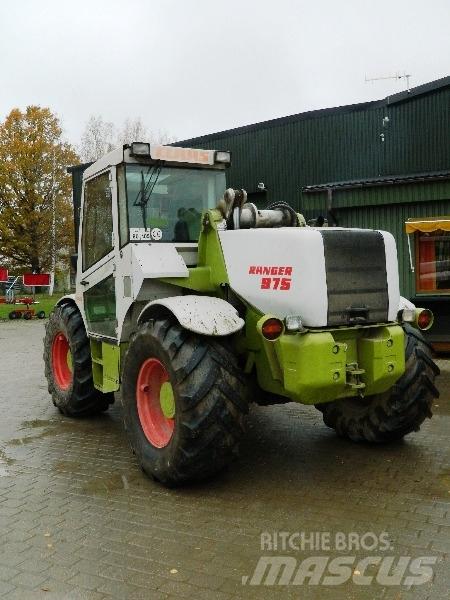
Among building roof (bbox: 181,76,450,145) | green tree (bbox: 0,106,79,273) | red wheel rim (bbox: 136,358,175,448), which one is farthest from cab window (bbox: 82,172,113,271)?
green tree (bbox: 0,106,79,273)

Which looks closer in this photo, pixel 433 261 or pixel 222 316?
pixel 222 316

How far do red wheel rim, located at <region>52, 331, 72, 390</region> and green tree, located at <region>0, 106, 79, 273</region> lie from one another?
28330 mm

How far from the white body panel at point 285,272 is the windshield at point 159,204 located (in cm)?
108

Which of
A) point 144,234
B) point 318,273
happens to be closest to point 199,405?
point 318,273

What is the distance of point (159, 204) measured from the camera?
19.9 ft

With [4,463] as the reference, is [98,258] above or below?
above

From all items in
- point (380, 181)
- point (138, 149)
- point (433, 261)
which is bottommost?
point (433, 261)

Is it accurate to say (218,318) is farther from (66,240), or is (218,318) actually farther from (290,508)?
(66,240)

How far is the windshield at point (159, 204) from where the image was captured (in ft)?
19.4

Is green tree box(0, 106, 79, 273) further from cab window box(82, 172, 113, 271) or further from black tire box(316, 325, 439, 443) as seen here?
black tire box(316, 325, 439, 443)

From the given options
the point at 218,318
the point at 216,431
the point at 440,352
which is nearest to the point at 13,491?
the point at 216,431

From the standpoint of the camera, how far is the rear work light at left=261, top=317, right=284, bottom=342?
177 inches

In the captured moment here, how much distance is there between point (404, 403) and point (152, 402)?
7.00 feet

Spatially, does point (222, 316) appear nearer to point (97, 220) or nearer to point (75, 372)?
point (97, 220)
